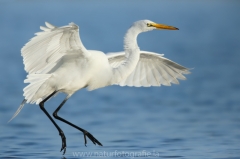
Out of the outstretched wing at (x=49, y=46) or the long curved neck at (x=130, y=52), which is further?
the long curved neck at (x=130, y=52)

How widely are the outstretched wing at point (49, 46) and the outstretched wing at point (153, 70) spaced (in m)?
1.36

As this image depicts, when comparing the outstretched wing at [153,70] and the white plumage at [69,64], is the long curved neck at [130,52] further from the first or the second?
the outstretched wing at [153,70]

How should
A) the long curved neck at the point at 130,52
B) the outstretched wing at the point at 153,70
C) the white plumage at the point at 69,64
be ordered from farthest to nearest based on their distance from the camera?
1. the outstretched wing at the point at 153,70
2. the long curved neck at the point at 130,52
3. the white plumage at the point at 69,64

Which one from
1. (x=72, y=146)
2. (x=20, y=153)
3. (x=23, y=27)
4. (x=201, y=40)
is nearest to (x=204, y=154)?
(x=72, y=146)

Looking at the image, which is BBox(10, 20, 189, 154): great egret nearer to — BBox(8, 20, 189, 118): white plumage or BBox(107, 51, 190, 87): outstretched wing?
BBox(8, 20, 189, 118): white plumage

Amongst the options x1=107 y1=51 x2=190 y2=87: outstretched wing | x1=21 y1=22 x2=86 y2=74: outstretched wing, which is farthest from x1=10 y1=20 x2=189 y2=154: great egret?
x1=107 y1=51 x2=190 y2=87: outstretched wing

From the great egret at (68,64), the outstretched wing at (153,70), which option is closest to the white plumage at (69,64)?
the great egret at (68,64)

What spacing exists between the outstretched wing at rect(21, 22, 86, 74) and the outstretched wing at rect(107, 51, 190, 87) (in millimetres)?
1359

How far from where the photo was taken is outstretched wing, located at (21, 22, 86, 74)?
914 cm

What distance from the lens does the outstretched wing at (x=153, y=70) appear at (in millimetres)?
10984

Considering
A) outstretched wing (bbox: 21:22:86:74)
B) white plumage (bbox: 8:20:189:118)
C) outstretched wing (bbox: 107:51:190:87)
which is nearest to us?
outstretched wing (bbox: 21:22:86:74)

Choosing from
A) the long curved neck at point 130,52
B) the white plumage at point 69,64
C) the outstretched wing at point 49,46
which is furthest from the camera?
the long curved neck at point 130,52

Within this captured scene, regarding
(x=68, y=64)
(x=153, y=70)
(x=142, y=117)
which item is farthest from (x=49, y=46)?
(x=142, y=117)

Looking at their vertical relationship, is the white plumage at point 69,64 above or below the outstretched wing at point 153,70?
below
